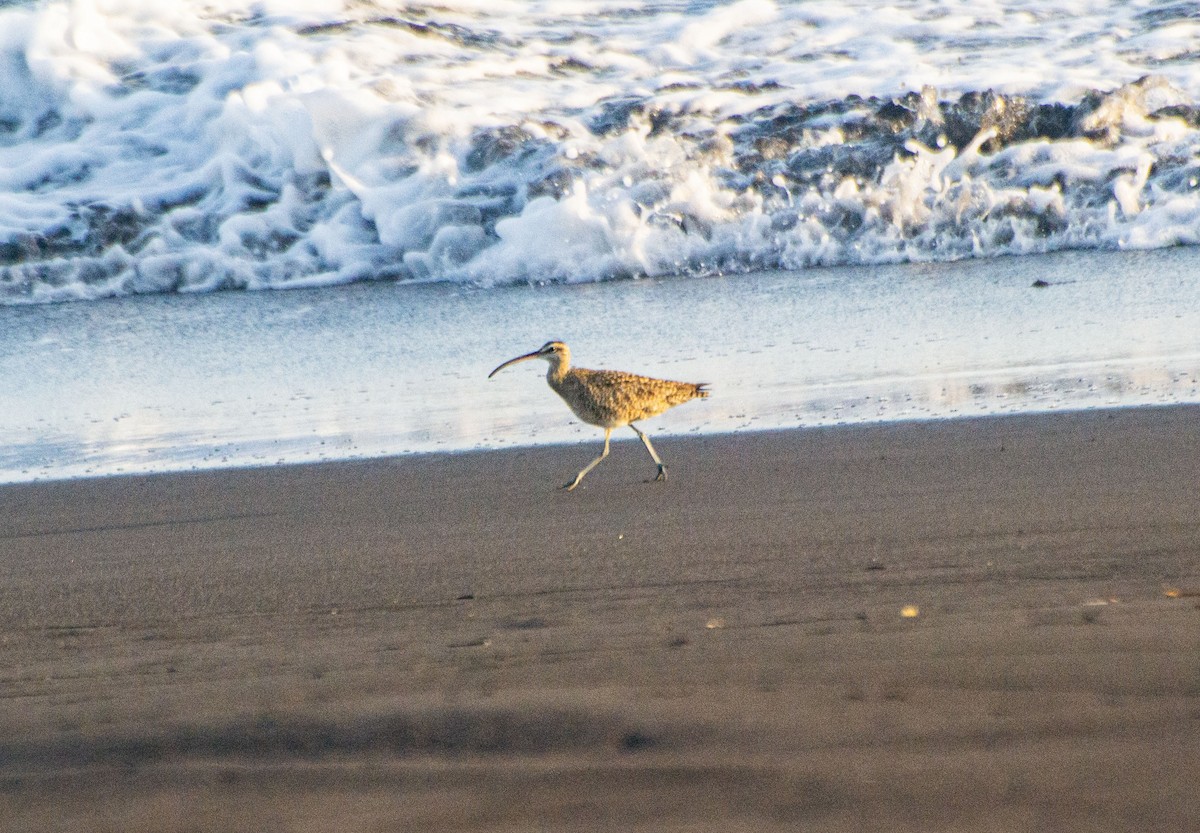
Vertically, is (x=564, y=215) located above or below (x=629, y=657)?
below

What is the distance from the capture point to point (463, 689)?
2832 millimetres

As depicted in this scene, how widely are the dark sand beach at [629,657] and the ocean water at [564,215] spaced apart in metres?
1.77

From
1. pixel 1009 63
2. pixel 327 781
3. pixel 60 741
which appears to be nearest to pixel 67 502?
pixel 60 741

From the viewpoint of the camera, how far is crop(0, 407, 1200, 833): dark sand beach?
2.32m

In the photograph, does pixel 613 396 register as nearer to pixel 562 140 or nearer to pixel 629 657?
pixel 629 657

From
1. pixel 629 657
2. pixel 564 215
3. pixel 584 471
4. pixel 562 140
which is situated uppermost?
pixel 629 657

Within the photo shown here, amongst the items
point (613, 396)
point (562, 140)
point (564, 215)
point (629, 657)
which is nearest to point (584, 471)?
point (613, 396)

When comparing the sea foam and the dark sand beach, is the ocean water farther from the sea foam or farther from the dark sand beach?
the dark sand beach

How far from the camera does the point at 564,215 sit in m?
14.4

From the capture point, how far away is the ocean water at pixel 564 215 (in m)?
7.68

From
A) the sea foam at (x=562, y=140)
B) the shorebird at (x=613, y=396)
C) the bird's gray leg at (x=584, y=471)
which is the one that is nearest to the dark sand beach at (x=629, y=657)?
the bird's gray leg at (x=584, y=471)

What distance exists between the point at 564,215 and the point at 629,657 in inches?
462

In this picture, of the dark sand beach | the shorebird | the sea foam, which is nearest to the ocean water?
the sea foam

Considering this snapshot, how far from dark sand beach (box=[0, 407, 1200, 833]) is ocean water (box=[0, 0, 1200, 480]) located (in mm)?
1774
